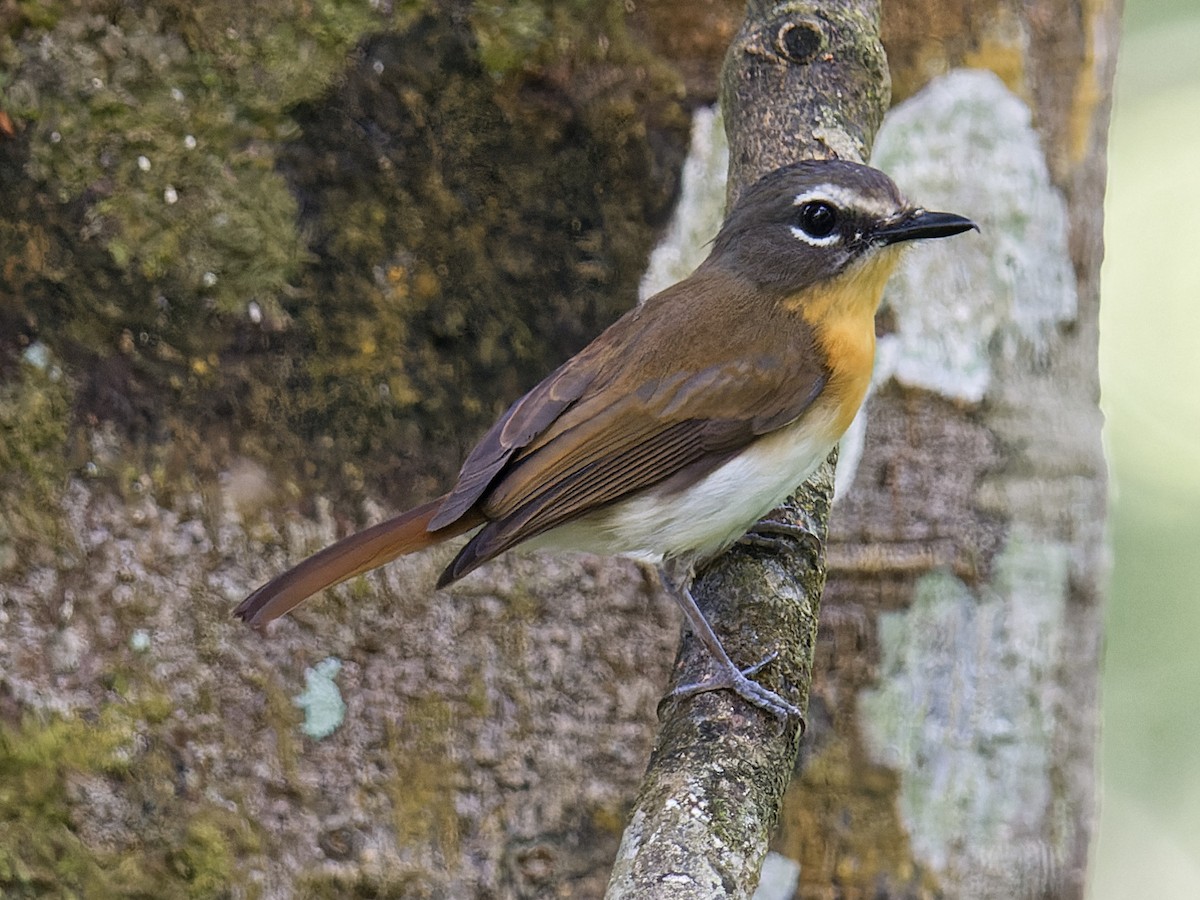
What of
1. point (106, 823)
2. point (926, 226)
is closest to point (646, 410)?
point (926, 226)

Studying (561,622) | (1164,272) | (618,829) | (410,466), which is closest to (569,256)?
(410,466)

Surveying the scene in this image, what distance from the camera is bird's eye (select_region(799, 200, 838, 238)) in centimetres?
300

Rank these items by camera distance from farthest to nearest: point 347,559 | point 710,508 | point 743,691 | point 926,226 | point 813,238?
point 813,238 → point 710,508 → point 926,226 → point 347,559 → point 743,691

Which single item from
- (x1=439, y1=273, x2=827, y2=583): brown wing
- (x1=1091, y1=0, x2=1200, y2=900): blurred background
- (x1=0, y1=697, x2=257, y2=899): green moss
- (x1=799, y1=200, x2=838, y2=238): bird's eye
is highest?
(x1=1091, y1=0, x2=1200, y2=900): blurred background

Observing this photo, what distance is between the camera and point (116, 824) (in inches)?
112

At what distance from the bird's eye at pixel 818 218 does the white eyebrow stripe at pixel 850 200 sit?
0.03 meters

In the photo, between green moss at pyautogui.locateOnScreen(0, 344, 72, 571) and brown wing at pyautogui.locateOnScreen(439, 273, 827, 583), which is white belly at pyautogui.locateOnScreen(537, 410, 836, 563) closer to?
brown wing at pyautogui.locateOnScreen(439, 273, 827, 583)

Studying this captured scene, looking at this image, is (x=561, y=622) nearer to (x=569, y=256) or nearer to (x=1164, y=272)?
Result: (x=569, y=256)

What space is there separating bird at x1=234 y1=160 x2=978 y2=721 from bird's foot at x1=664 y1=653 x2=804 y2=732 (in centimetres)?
43

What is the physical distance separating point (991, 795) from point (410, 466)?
1.41 meters

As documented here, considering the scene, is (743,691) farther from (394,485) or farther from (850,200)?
(850,200)

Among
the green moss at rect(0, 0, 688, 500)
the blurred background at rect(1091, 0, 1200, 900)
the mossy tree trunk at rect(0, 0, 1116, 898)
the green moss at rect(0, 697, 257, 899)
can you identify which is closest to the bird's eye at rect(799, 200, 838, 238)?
the mossy tree trunk at rect(0, 0, 1116, 898)

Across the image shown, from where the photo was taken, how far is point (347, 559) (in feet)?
8.72

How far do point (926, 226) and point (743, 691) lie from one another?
3.47 ft
